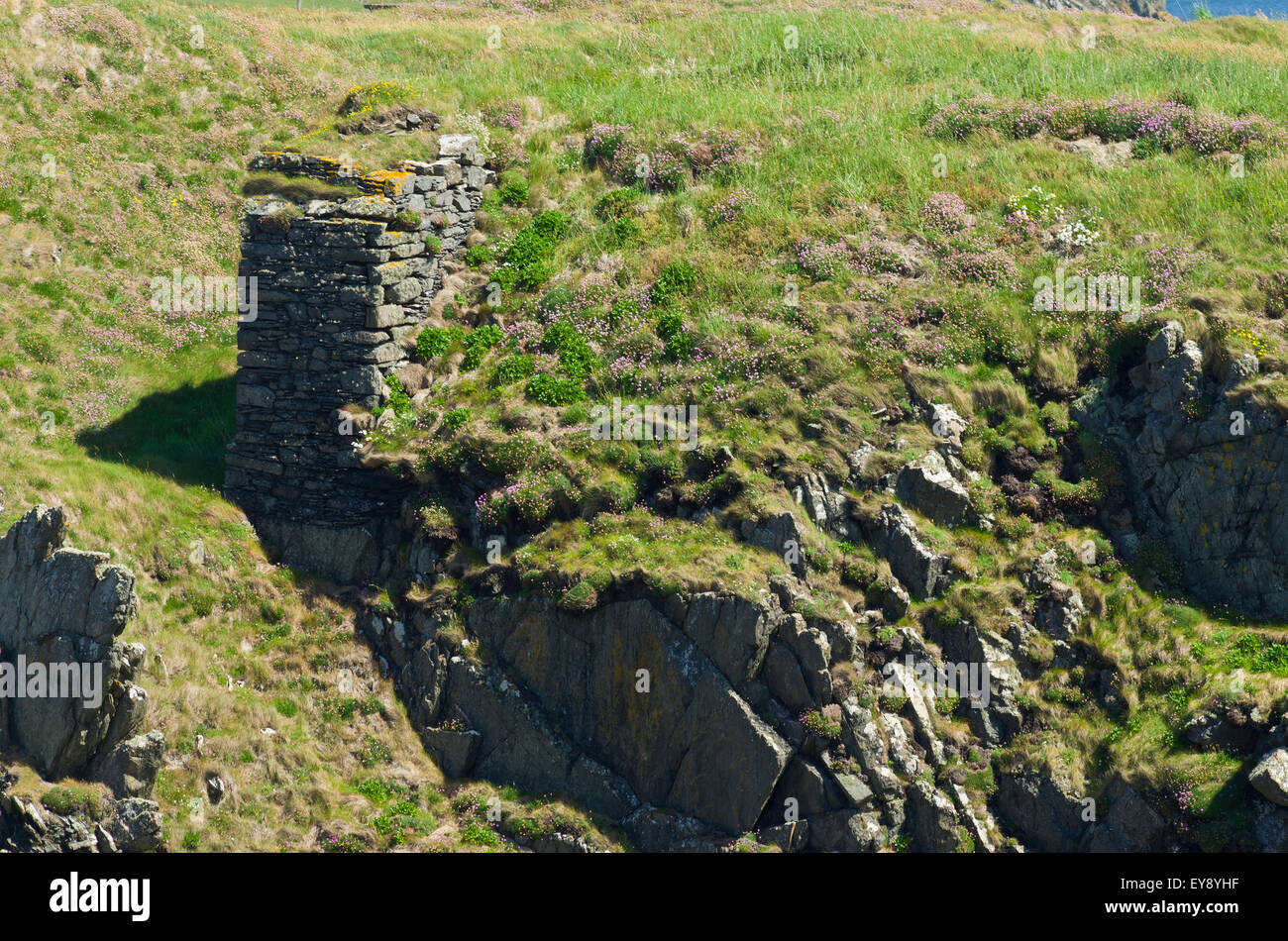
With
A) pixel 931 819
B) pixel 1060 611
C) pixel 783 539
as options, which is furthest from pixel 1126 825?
pixel 783 539

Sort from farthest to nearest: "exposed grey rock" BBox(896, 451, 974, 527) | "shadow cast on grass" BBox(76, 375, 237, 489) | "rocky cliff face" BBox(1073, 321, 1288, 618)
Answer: "shadow cast on grass" BBox(76, 375, 237, 489) → "exposed grey rock" BBox(896, 451, 974, 527) → "rocky cliff face" BBox(1073, 321, 1288, 618)

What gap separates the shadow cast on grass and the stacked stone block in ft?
3.78

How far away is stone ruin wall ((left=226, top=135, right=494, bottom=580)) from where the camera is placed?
2369 centimetres

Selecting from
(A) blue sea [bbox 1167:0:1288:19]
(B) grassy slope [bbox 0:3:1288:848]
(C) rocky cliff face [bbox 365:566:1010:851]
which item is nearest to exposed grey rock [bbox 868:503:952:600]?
(B) grassy slope [bbox 0:3:1288:848]

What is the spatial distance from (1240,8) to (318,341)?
104 ft

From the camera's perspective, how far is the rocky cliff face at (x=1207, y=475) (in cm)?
2050

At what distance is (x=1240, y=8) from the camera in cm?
3862

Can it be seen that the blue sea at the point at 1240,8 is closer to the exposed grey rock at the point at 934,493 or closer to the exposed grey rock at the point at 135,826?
the exposed grey rock at the point at 934,493

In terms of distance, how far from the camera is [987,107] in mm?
29859

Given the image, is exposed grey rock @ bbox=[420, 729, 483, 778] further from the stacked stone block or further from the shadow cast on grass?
the shadow cast on grass

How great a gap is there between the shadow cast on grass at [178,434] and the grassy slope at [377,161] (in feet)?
0.25

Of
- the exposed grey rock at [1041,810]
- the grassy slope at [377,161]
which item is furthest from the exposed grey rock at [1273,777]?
the exposed grey rock at [1041,810]

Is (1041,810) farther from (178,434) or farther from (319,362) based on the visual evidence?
(178,434)
